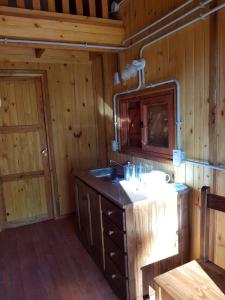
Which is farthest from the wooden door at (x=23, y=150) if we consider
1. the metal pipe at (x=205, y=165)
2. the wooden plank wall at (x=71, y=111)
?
the metal pipe at (x=205, y=165)

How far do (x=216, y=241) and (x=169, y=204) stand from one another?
383mm

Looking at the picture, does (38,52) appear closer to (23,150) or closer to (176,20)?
(23,150)

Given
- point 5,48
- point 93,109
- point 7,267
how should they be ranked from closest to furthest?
1. point 7,267
2. point 5,48
3. point 93,109

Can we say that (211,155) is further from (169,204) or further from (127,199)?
(127,199)

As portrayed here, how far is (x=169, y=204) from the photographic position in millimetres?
1725

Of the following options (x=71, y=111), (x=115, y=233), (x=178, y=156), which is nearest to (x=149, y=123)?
(x=178, y=156)

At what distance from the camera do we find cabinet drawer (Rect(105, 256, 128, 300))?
1692 millimetres

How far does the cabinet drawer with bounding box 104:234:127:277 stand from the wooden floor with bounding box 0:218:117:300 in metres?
0.33

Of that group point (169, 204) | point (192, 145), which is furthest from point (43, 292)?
point (192, 145)

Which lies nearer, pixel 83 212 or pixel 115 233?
pixel 115 233

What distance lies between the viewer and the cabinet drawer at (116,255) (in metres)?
1.66

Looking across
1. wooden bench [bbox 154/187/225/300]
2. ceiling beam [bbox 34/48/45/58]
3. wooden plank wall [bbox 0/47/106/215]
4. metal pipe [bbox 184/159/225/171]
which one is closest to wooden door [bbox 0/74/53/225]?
wooden plank wall [bbox 0/47/106/215]

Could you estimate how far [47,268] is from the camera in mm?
2283

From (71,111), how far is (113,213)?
1.99 metres
